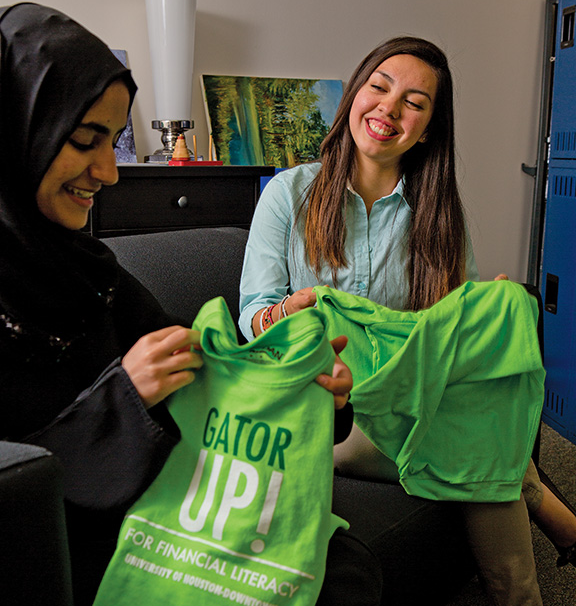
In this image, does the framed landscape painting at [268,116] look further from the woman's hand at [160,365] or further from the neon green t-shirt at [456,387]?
the woman's hand at [160,365]

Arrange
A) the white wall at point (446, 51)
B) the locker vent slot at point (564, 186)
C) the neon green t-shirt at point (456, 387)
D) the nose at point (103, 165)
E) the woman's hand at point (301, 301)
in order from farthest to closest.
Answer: the white wall at point (446, 51), the locker vent slot at point (564, 186), the woman's hand at point (301, 301), the neon green t-shirt at point (456, 387), the nose at point (103, 165)

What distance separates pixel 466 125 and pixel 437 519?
255 cm

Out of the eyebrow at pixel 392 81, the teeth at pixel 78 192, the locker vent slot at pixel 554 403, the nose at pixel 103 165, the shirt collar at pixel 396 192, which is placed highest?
the eyebrow at pixel 392 81

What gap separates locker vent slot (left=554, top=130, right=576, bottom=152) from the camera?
2.23 meters

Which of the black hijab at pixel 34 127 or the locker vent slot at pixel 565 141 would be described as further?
the locker vent slot at pixel 565 141

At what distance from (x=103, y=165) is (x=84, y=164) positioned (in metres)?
0.03

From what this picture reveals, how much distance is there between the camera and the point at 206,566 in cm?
79

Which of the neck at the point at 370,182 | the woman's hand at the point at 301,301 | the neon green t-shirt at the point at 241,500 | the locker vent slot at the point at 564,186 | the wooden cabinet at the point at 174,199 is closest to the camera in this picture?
the neon green t-shirt at the point at 241,500

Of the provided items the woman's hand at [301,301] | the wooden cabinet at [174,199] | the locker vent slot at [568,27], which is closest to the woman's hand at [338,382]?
the woman's hand at [301,301]

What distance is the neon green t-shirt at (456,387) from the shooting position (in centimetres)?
113

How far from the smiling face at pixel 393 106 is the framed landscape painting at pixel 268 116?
124 centimetres

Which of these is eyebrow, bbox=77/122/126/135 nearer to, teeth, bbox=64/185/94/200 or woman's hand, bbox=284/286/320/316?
teeth, bbox=64/185/94/200

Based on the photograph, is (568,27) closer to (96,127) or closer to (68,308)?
(96,127)

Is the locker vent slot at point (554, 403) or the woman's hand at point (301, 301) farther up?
the woman's hand at point (301, 301)
